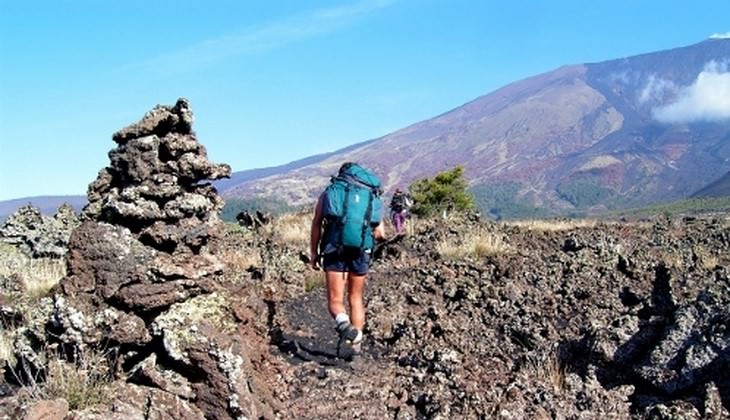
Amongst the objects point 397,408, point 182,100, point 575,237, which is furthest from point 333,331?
point 575,237

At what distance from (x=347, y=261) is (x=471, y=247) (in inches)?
211

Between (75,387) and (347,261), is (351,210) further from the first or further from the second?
(75,387)

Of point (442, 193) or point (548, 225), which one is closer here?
point (548, 225)

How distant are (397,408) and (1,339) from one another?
2.85 meters

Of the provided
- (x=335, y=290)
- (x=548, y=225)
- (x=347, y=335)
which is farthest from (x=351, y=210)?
(x=548, y=225)

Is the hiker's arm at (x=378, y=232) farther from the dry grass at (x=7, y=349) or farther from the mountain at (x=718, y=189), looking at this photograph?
the mountain at (x=718, y=189)

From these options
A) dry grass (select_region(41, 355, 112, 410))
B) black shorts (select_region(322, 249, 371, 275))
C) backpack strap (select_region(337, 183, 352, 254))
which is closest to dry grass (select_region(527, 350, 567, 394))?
black shorts (select_region(322, 249, 371, 275))

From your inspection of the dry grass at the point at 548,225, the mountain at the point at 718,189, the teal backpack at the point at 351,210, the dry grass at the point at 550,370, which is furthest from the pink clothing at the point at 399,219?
the mountain at the point at 718,189

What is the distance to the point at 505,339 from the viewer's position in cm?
630

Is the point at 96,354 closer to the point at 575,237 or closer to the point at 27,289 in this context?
the point at 27,289

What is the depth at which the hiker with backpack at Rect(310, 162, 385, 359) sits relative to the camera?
5.33 m

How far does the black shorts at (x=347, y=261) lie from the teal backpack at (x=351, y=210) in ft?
0.22

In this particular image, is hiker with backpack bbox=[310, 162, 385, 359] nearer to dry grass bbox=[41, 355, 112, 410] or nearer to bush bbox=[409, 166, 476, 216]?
dry grass bbox=[41, 355, 112, 410]

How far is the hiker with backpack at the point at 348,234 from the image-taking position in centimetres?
533
